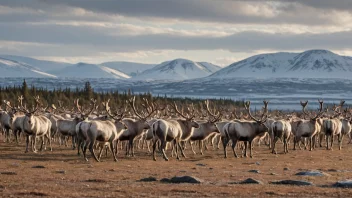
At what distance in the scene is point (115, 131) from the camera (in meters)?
28.2

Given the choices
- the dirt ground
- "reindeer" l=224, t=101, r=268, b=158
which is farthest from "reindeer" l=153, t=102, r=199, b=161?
"reindeer" l=224, t=101, r=268, b=158

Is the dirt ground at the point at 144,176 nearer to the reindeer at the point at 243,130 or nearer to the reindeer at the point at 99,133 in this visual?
the reindeer at the point at 99,133

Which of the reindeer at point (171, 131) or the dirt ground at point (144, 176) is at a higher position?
the reindeer at point (171, 131)

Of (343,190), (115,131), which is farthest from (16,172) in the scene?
(343,190)

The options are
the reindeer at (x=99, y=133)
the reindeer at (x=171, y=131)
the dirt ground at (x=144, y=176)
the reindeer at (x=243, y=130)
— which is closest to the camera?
the dirt ground at (x=144, y=176)

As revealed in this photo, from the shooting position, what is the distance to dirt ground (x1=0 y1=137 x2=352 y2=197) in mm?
16594

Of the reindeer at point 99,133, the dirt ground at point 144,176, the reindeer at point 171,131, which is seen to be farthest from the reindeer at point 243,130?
the reindeer at point 99,133

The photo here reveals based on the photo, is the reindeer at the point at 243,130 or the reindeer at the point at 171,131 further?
the reindeer at the point at 243,130

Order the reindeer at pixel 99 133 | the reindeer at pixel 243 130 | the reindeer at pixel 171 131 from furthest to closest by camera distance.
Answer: the reindeer at pixel 243 130, the reindeer at pixel 171 131, the reindeer at pixel 99 133

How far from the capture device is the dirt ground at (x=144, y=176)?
54.4ft

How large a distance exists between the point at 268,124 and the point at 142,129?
9.95 m

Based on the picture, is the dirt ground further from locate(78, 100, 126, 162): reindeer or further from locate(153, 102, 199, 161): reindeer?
locate(153, 102, 199, 161): reindeer

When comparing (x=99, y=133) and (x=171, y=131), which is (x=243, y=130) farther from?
(x=99, y=133)

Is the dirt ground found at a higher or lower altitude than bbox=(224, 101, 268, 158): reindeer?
lower
